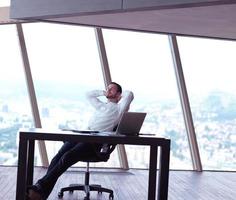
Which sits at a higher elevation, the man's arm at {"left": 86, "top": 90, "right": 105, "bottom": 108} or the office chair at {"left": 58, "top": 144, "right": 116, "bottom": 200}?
the man's arm at {"left": 86, "top": 90, "right": 105, "bottom": 108}

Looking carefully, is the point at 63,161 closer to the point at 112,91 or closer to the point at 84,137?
the point at 84,137

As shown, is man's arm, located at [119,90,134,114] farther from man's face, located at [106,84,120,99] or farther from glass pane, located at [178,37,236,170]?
glass pane, located at [178,37,236,170]

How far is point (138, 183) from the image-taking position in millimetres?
7414

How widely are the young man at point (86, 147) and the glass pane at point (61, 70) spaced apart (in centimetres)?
253

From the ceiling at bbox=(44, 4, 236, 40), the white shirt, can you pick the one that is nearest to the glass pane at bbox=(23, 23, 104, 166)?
the ceiling at bbox=(44, 4, 236, 40)

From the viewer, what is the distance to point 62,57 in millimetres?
8781

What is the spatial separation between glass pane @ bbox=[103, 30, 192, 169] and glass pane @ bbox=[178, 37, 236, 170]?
310 mm

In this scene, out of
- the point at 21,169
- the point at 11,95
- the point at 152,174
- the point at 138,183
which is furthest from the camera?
the point at 11,95

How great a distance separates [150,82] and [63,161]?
3983 mm

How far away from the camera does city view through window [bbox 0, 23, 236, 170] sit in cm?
872

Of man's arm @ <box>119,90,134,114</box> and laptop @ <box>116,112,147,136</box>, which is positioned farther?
man's arm @ <box>119,90,134,114</box>

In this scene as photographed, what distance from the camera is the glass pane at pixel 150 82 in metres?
8.98

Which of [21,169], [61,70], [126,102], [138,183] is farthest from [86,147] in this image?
[61,70]

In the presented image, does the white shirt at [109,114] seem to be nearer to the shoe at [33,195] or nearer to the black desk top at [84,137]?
the black desk top at [84,137]
